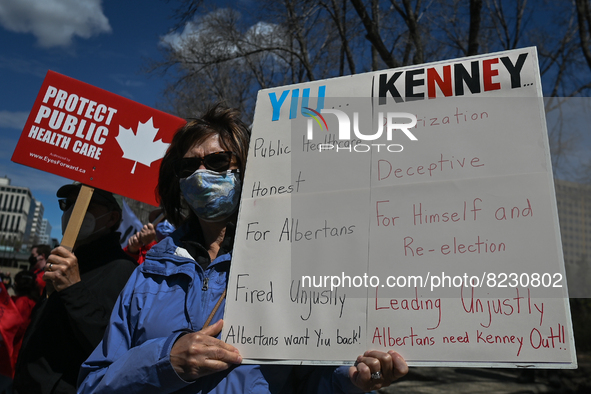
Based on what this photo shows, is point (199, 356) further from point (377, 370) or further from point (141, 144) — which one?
point (141, 144)

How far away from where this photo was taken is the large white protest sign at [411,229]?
4.60 ft

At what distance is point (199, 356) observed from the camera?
148 centimetres

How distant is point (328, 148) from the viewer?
180cm

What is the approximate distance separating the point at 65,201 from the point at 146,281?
174 cm

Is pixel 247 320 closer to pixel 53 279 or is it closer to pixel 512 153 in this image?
pixel 512 153

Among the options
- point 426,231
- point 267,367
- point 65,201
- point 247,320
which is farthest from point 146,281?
point 65,201

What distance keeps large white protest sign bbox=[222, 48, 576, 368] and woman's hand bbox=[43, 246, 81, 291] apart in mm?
1169

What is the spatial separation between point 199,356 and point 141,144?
206cm

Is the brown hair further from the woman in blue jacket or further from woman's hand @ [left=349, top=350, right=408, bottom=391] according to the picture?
woman's hand @ [left=349, top=350, right=408, bottom=391]

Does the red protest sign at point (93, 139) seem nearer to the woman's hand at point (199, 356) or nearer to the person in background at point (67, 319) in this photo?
the person in background at point (67, 319)

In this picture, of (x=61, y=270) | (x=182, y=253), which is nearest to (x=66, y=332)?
(x=61, y=270)

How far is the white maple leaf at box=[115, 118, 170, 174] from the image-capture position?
10.1 feet

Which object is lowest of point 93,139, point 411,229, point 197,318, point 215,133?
point 197,318

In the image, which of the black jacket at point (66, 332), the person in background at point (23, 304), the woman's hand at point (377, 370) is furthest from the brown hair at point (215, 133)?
the person in background at point (23, 304)
